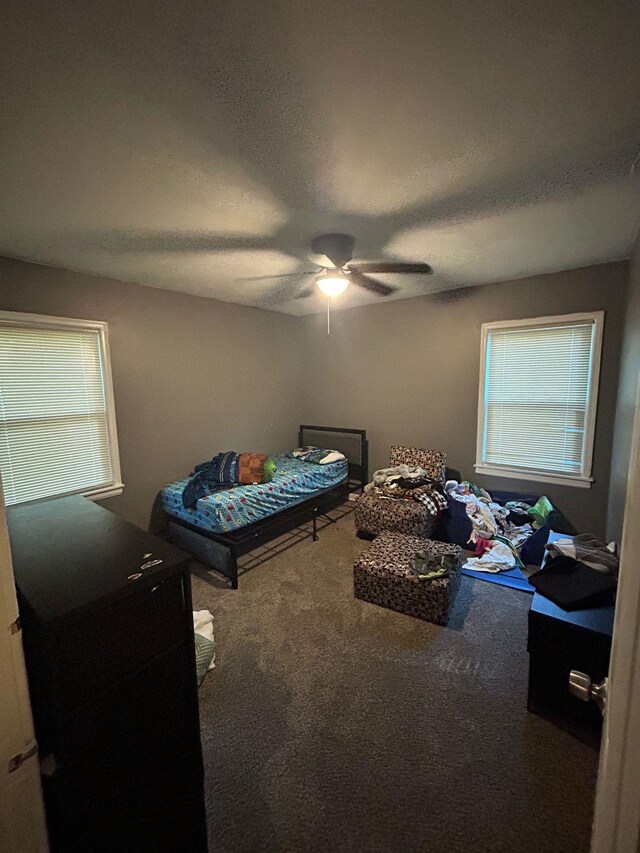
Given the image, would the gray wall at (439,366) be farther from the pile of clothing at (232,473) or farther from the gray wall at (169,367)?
the pile of clothing at (232,473)

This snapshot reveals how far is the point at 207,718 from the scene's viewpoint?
5.49 ft

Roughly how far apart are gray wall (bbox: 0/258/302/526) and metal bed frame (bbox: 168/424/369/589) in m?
0.61

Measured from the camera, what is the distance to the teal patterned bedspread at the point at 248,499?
281 cm

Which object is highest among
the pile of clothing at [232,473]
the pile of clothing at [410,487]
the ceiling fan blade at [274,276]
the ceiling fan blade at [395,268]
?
the ceiling fan blade at [274,276]

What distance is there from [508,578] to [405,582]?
1.04 metres

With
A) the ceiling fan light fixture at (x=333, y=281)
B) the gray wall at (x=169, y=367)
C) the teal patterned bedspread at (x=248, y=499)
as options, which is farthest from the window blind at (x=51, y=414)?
the ceiling fan light fixture at (x=333, y=281)

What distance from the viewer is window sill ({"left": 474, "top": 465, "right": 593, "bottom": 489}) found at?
323 centimetres

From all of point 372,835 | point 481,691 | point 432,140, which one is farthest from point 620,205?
point 372,835

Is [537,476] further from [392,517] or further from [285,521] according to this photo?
[285,521]

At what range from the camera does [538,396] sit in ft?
11.2

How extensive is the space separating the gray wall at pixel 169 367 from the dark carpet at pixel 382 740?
1740mm

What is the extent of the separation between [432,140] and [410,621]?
8.49 feet

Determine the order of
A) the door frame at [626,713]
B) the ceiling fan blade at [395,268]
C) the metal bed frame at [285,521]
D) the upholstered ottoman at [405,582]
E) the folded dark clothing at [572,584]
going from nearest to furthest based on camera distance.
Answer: the door frame at [626,713] < the folded dark clothing at [572,584] < the upholstered ottoman at [405,582] < the ceiling fan blade at [395,268] < the metal bed frame at [285,521]

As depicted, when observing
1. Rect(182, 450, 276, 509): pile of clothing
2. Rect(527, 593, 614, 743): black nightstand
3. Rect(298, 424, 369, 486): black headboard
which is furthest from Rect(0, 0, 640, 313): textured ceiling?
Rect(298, 424, 369, 486): black headboard
